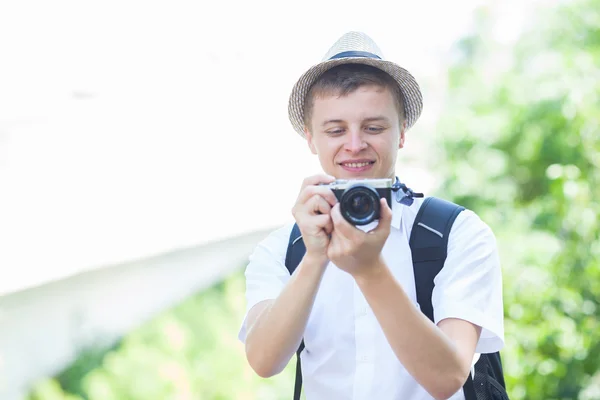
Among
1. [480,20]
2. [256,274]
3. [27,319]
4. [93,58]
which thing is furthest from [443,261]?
[480,20]

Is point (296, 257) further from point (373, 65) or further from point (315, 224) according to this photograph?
point (373, 65)

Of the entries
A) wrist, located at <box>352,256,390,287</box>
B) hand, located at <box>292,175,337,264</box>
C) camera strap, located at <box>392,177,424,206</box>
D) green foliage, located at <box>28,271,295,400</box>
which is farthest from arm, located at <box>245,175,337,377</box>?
green foliage, located at <box>28,271,295,400</box>

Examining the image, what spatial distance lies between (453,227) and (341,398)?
0.53m

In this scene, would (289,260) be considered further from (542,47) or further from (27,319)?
(542,47)

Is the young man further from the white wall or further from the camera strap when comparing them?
the white wall

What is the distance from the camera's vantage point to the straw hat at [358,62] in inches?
77.8

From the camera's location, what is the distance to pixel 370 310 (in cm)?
192

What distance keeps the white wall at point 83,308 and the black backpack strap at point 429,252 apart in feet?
13.4

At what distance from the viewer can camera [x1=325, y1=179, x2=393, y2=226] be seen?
1544 millimetres

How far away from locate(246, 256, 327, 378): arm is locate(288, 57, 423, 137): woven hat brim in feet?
1.95

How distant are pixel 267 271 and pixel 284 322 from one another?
0.99ft

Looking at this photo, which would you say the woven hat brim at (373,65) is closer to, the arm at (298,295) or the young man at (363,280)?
the young man at (363,280)

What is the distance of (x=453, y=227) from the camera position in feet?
6.21

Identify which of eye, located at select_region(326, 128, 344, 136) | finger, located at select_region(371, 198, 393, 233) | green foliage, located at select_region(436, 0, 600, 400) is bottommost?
green foliage, located at select_region(436, 0, 600, 400)
